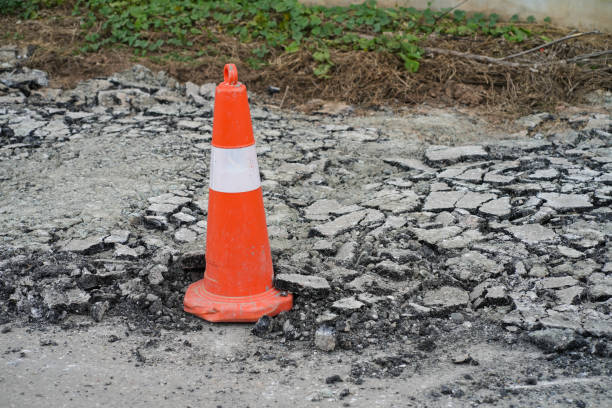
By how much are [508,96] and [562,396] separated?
4036 mm

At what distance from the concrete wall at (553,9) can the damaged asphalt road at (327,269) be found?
2279 mm

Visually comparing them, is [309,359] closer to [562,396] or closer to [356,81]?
[562,396]

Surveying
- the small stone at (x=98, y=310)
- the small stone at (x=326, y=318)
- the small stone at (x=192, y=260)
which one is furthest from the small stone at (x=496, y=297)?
the small stone at (x=98, y=310)

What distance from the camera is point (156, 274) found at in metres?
2.75

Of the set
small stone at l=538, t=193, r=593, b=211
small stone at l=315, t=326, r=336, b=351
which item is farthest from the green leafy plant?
small stone at l=315, t=326, r=336, b=351

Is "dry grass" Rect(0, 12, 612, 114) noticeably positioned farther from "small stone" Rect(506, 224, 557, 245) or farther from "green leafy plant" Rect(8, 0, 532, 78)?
"small stone" Rect(506, 224, 557, 245)

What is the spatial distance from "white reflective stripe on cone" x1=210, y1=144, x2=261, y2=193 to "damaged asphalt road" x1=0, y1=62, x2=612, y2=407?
45cm

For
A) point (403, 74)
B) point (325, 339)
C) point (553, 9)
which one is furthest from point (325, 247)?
point (553, 9)

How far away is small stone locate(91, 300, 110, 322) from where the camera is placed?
8.21 feet

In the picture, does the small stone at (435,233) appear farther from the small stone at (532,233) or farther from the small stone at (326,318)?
the small stone at (326,318)

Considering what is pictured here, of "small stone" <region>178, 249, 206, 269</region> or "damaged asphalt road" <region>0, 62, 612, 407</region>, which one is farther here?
"small stone" <region>178, 249, 206, 269</region>

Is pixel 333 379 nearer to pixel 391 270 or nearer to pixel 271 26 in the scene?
pixel 391 270

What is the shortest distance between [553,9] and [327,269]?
5.06m

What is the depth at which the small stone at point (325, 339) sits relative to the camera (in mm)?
2332
